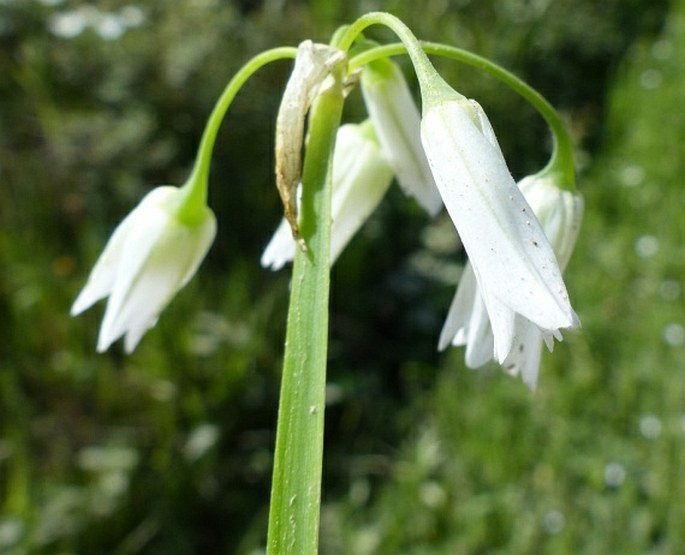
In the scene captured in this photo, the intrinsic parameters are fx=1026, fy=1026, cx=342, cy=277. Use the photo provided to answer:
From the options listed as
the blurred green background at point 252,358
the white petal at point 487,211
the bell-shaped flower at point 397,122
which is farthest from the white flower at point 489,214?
the blurred green background at point 252,358

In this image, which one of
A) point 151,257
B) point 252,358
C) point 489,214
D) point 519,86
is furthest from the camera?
point 252,358

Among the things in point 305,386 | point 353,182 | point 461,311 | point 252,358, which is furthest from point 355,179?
point 252,358

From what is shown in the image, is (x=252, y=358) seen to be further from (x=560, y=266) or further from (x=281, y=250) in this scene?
(x=560, y=266)

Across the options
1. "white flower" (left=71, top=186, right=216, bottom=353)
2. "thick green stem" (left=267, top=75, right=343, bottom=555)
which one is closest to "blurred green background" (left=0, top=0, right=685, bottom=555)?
"white flower" (left=71, top=186, right=216, bottom=353)

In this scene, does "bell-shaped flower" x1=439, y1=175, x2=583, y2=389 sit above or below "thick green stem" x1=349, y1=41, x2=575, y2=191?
below

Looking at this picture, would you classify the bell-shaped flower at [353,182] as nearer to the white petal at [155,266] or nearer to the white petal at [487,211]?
the white petal at [155,266]

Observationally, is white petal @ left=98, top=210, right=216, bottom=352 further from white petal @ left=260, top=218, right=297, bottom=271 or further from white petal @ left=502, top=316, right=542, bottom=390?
white petal @ left=502, top=316, right=542, bottom=390
